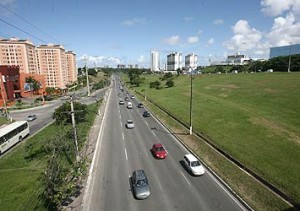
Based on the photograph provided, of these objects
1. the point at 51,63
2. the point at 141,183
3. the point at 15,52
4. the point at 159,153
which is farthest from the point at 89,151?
the point at 51,63

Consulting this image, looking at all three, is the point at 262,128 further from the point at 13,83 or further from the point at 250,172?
the point at 13,83

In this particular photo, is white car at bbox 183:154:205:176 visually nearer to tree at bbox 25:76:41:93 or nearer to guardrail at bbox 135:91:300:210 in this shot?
guardrail at bbox 135:91:300:210

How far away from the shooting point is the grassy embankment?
19406mm

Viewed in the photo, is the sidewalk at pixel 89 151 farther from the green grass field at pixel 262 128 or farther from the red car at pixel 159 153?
the green grass field at pixel 262 128

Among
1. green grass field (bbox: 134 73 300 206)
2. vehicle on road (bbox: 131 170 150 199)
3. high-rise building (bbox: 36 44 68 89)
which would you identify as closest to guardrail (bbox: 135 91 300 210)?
green grass field (bbox: 134 73 300 206)

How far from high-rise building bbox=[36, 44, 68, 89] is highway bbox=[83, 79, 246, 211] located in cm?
11328

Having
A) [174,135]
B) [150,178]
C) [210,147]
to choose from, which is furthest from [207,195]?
[174,135]

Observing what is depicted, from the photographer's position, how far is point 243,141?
32156mm

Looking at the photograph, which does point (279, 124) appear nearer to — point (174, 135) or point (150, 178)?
point (174, 135)

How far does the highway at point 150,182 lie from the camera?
19094 mm

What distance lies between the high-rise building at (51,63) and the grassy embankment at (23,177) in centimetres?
10928

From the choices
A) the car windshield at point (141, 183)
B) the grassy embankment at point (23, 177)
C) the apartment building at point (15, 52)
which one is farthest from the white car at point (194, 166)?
the apartment building at point (15, 52)

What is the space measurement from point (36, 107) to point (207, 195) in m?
74.3

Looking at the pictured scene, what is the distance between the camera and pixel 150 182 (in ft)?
75.3
